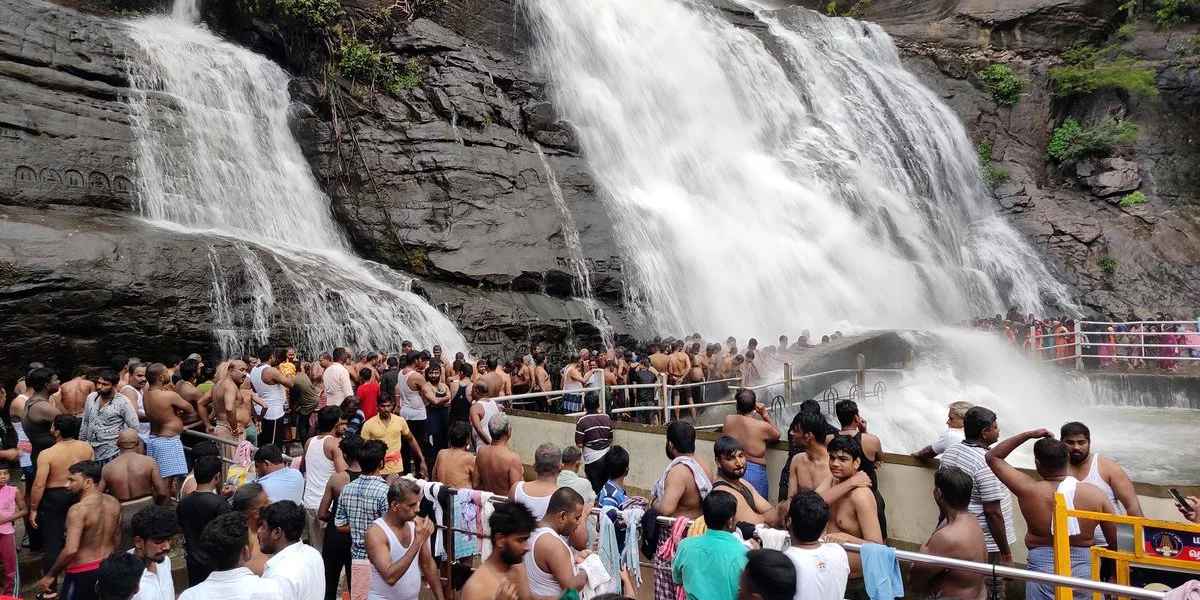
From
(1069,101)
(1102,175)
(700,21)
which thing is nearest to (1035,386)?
(1102,175)

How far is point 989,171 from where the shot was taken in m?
33.7

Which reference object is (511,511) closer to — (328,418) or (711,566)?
(711,566)

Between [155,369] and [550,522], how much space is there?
19.6 ft

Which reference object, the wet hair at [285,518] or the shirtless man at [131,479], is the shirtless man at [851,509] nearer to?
the wet hair at [285,518]

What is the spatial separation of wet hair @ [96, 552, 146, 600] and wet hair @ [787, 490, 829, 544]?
311cm

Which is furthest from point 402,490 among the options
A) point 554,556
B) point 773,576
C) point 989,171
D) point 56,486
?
point 989,171

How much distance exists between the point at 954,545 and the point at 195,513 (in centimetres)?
479

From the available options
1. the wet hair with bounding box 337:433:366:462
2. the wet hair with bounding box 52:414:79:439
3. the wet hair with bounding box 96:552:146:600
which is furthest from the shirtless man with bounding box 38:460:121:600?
the wet hair with bounding box 96:552:146:600

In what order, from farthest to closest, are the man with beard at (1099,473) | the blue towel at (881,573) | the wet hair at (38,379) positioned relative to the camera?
the wet hair at (38,379)
the man with beard at (1099,473)
the blue towel at (881,573)

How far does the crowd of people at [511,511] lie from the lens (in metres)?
3.81

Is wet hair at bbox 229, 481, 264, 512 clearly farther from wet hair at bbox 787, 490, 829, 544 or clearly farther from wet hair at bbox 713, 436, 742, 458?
wet hair at bbox 787, 490, 829, 544

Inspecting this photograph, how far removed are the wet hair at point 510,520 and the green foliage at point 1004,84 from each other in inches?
1527

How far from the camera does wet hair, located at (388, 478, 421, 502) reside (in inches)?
184

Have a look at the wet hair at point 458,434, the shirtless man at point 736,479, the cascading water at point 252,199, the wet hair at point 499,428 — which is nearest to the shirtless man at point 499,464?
the wet hair at point 499,428
